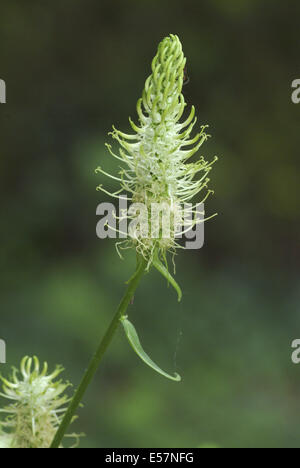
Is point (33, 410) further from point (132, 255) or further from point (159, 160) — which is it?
A: point (132, 255)

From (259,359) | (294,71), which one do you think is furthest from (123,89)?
(259,359)

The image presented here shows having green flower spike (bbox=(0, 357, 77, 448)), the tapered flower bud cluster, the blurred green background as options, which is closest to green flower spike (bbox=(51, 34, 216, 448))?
the tapered flower bud cluster

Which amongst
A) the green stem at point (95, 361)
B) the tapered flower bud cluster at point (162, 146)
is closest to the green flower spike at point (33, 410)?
the green stem at point (95, 361)

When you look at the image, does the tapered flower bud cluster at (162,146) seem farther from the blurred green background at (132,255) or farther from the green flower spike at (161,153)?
the blurred green background at (132,255)

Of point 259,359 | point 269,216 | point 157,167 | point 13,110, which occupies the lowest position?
point 157,167

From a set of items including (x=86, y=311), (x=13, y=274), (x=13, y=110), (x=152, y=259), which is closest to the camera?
(x=152, y=259)

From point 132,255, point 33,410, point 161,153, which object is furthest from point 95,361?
point 132,255

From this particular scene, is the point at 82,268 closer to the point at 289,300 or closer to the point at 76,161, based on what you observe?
the point at 76,161

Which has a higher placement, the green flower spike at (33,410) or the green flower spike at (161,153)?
the green flower spike at (161,153)
